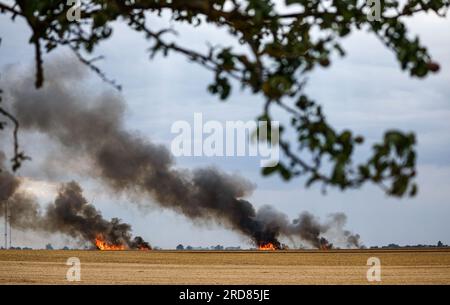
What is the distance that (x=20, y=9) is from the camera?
34.7 ft

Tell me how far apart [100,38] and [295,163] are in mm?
4264

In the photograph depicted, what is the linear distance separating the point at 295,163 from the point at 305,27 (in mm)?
4747

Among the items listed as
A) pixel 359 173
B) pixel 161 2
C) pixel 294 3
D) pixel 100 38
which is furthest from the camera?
pixel 100 38

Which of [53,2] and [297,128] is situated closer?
[297,128]

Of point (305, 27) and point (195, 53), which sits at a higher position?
point (305, 27)

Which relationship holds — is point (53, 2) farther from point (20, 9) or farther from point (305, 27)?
point (305, 27)
